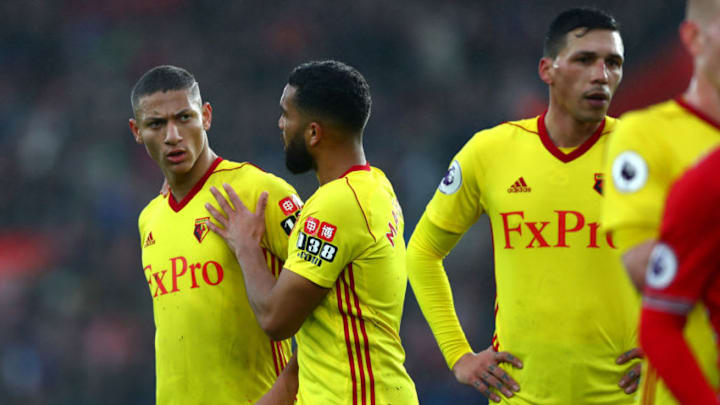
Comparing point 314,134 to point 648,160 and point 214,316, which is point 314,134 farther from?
point 648,160

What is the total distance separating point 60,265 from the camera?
10055 millimetres

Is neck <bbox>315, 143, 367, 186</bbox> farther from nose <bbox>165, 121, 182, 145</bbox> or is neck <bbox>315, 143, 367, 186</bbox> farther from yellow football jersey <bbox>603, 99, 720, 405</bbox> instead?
yellow football jersey <bbox>603, 99, 720, 405</bbox>

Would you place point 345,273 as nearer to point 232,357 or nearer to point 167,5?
point 232,357

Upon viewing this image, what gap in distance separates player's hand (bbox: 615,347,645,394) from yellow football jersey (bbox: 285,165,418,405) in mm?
860

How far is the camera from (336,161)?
3969mm

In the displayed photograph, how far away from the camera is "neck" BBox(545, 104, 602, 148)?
3.82 meters

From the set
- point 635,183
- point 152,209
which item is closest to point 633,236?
point 635,183

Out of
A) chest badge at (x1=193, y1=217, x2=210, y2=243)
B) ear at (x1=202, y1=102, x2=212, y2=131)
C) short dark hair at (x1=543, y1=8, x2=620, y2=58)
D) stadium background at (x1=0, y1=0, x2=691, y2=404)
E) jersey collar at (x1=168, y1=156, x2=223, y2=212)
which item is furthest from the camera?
stadium background at (x1=0, y1=0, x2=691, y2=404)

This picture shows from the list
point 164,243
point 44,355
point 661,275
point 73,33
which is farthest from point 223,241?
point 73,33

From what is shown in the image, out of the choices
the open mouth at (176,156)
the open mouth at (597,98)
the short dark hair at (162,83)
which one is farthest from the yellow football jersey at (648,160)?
the short dark hair at (162,83)

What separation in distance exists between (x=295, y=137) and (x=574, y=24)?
1.25 metres

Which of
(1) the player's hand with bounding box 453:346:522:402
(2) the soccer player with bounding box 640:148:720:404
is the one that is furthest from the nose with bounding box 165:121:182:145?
(2) the soccer player with bounding box 640:148:720:404

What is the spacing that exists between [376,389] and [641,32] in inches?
289

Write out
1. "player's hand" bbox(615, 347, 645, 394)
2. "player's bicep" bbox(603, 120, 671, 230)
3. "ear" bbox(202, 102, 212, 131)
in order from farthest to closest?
"ear" bbox(202, 102, 212, 131), "player's hand" bbox(615, 347, 645, 394), "player's bicep" bbox(603, 120, 671, 230)
